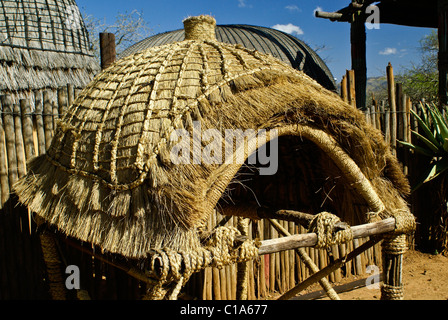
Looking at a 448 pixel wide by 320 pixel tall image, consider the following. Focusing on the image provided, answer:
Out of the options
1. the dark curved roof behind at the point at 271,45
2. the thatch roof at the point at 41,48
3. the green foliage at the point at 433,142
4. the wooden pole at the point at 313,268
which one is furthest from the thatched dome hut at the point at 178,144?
the dark curved roof behind at the point at 271,45

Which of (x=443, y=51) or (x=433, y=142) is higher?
(x=443, y=51)

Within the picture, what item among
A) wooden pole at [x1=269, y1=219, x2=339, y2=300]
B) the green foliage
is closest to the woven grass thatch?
wooden pole at [x1=269, y1=219, x2=339, y2=300]

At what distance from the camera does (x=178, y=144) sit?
232cm

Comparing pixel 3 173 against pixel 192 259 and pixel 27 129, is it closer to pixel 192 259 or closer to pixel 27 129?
pixel 27 129

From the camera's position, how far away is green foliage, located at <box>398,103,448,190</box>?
20.1 ft

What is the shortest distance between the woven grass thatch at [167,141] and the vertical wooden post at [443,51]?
481cm

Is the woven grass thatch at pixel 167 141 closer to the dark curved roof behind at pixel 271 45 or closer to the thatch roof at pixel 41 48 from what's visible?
the thatch roof at pixel 41 48

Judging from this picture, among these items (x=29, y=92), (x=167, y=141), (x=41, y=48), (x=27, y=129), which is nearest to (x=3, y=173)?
(x=27, y=129)

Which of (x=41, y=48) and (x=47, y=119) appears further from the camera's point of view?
(x=41, y=48)

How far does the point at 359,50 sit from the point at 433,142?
10.5 feet

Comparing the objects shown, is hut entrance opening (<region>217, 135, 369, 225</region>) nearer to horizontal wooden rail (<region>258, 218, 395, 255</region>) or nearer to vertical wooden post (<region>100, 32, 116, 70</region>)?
horizontal wooden rail (<region>258, 218, 395, 255</region>)

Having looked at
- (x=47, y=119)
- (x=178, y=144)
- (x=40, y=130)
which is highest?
(x=47, y=119)

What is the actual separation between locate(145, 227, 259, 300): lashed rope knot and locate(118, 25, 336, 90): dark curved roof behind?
772 centimetres

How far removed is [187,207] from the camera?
7.19ft
